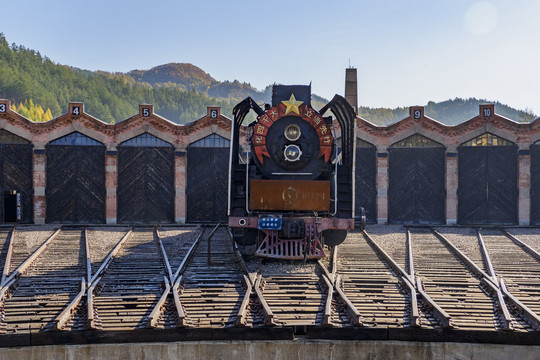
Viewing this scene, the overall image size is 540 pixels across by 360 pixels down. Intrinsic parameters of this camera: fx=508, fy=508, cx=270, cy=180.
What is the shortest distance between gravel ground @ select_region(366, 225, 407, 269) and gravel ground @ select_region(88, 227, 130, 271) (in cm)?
720

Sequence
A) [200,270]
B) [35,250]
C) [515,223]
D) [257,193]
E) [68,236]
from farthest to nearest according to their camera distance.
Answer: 1. [515,223]
2. [68,236]
3. [35,250]
4. [257,193]
5. [200,270]

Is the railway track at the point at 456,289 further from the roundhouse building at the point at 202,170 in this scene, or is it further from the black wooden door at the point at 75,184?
the black wooden door at the point at 75,184

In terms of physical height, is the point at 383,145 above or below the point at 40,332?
above

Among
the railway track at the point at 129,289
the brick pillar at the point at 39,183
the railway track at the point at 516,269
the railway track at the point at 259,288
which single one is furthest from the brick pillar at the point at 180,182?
the railway track at the point at 516,269

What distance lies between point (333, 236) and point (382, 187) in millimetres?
9294

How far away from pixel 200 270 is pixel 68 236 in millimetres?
7861

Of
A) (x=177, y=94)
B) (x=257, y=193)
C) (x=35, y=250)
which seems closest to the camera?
(x=257, y=193)

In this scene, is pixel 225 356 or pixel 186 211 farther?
pixel 186 211

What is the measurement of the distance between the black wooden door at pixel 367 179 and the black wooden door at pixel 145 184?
7900 millimetres

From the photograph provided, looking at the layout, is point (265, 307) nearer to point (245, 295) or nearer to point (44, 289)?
point (245, 295)

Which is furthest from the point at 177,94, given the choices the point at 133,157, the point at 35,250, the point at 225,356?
the point at 225,356

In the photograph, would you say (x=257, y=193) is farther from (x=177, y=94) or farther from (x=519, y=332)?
(x=177, y=94)

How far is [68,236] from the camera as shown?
16.7m

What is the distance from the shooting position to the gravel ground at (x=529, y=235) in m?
15.6
